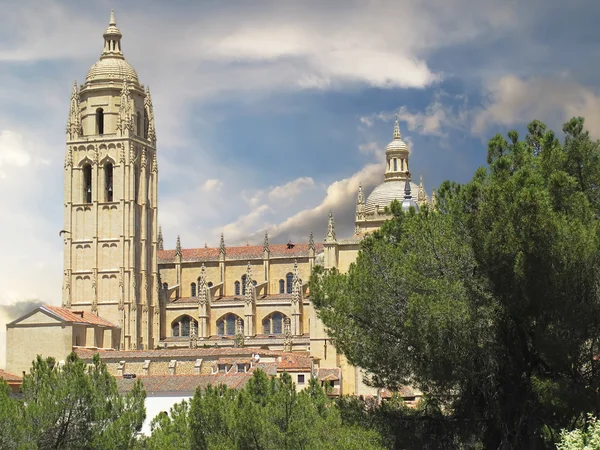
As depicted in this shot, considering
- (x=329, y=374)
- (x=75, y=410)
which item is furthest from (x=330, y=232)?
(x=75, y=410)

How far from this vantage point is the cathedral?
83188mm

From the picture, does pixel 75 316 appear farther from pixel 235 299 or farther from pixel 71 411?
pixel 71 411

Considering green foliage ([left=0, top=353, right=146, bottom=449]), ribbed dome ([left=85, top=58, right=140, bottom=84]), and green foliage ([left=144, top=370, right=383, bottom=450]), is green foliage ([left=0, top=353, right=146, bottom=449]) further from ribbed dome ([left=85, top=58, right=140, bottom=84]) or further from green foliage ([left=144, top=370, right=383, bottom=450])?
ribbed dome ([left=85, top=58, right=140, bottom=84])

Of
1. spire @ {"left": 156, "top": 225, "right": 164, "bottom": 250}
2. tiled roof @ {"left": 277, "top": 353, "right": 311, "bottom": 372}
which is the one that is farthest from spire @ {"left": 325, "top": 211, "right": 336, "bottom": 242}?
spire @ {"left": 156, "top": 225, "right": 164, "bottom": 250}

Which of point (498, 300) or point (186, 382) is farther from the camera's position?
point (186, 382)

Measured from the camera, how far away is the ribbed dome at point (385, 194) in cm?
8431

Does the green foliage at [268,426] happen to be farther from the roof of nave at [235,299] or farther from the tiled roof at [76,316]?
the roof of nave at [235,299]

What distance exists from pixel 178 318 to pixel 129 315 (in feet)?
15.4

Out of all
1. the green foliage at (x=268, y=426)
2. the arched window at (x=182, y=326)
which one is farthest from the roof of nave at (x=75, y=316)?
the green foliage at (x=268, y=426)

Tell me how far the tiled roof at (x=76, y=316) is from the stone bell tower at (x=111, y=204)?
316cm

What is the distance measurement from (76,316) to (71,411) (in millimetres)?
47738

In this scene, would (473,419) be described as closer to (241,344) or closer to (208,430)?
(208,430)

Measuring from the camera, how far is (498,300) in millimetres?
25859

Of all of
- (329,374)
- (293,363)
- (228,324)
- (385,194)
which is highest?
(385,194)
